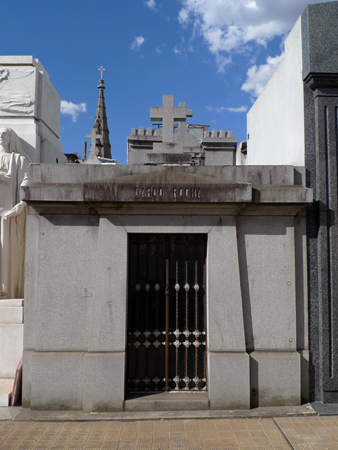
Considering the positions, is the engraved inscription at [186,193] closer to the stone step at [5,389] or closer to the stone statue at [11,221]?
the stone statue at [11,221]

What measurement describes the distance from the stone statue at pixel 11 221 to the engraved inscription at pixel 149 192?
2099mm

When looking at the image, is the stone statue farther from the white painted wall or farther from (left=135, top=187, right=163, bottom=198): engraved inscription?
the white painted wall

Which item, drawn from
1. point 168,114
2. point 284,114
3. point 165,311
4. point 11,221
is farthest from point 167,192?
point 284,114

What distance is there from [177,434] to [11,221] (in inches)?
159

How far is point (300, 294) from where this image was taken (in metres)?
5.44

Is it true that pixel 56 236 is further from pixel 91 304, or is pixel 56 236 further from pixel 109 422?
pixel 109 422

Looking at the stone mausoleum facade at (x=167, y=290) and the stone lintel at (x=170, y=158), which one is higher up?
the stone lintel at (x=170, y=158)

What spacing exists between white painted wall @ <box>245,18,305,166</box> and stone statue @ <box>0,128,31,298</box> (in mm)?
4500

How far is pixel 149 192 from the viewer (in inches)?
202

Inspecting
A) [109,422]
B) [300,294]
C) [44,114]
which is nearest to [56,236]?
[109,422]

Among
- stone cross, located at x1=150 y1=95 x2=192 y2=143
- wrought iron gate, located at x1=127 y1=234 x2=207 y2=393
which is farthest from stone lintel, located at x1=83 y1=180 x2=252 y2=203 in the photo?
stone cross, located at x1=150 y1=95 x2=192 y2=143

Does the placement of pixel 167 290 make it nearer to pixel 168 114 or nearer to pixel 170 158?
pixel 170 158

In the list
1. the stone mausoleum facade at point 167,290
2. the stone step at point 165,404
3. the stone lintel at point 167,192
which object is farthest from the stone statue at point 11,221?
the stone step at point 165,404

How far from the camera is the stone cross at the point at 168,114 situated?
641 centimetres
